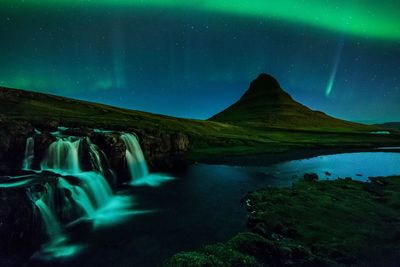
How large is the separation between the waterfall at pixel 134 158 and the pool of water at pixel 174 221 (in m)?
5.50

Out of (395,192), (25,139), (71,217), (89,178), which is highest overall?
(25,139)

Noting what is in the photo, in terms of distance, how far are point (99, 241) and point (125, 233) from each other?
1.83m

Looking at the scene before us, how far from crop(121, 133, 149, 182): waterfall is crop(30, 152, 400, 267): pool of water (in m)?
5.50

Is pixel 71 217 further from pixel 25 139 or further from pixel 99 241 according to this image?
pixel 25 139

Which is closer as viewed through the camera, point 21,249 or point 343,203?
point 21,249

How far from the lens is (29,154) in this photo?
2888 cm

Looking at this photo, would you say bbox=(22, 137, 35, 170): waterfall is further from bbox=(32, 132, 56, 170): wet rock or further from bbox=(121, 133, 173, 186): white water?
bbox=(121, 133, 173, 186): white water

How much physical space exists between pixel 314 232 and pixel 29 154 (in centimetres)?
2883

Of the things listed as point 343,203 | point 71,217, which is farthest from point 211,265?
point 343,203

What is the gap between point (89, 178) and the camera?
2612 centimetres

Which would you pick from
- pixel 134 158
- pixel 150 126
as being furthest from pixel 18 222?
pixel 150 126

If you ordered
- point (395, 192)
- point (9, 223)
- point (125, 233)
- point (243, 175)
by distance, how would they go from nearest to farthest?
point (9, 223) < point (125, 233) < point (395, 192) < point (243, 175)

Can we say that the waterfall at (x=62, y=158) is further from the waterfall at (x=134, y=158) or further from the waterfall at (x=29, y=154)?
the waterfall at (x=134, y=158)

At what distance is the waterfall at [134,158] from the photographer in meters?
37.9
